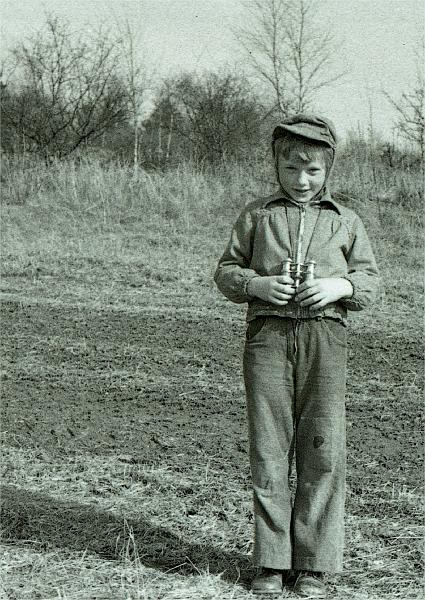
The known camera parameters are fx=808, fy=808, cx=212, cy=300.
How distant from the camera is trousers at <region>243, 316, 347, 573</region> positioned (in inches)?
114

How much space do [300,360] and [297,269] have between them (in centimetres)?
33

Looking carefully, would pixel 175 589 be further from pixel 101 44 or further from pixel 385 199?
pixel 101 44

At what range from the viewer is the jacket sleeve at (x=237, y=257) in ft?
9.64

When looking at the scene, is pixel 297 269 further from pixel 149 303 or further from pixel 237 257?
pixel 149 303

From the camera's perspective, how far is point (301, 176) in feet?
9.56

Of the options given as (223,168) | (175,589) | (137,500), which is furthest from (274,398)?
(223,168)

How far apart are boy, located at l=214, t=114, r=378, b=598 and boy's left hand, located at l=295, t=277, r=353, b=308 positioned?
25 millimetres

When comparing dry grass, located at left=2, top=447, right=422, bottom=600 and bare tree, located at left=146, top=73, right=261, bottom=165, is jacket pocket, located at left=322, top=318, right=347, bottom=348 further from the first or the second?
bare tree, located at left=146, top=73, right=261, bottom=165

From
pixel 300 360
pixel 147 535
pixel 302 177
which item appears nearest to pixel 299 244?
pixel 302 177

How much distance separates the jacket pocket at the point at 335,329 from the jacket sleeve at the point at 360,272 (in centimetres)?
7

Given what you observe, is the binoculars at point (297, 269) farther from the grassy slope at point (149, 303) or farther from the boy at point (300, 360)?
the grassy slope at point (149, 303)

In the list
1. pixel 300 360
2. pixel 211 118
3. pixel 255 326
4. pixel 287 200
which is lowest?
pixel 300 360

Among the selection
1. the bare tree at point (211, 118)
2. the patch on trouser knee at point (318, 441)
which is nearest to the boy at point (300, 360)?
the patch on trouser knee at point (318, 441)

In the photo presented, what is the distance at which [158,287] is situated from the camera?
381 inches
